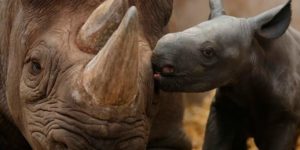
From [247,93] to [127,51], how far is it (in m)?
0.83

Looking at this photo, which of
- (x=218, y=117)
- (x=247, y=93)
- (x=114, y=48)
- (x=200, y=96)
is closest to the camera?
(x=114, y=48)

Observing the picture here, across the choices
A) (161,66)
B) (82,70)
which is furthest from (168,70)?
(82,70)

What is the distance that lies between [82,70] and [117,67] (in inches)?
7.3

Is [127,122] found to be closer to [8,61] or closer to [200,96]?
[8,61]

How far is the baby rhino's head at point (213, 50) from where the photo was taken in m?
3.18

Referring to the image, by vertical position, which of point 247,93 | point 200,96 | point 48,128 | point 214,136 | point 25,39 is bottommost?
point 200,96

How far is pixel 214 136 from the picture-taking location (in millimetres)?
3848

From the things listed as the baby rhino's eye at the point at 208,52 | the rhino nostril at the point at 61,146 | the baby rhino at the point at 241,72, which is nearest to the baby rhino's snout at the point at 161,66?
the baby rhino at the point at 241,72

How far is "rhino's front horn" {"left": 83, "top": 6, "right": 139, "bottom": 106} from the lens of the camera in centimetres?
288

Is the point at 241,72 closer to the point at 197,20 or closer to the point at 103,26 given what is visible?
the point at 103,26

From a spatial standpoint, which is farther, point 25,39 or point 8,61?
point 8,61

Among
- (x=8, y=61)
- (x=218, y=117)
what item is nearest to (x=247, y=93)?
(x=218, y=117)

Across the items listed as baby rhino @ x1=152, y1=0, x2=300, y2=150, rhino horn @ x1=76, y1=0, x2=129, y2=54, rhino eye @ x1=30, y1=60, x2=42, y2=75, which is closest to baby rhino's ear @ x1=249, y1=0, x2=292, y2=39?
baby rhino @ x1=152, y1=0, x2=300, y2=150

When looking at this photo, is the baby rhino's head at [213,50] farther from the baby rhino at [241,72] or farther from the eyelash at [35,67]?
the eyelash at [35,67]
